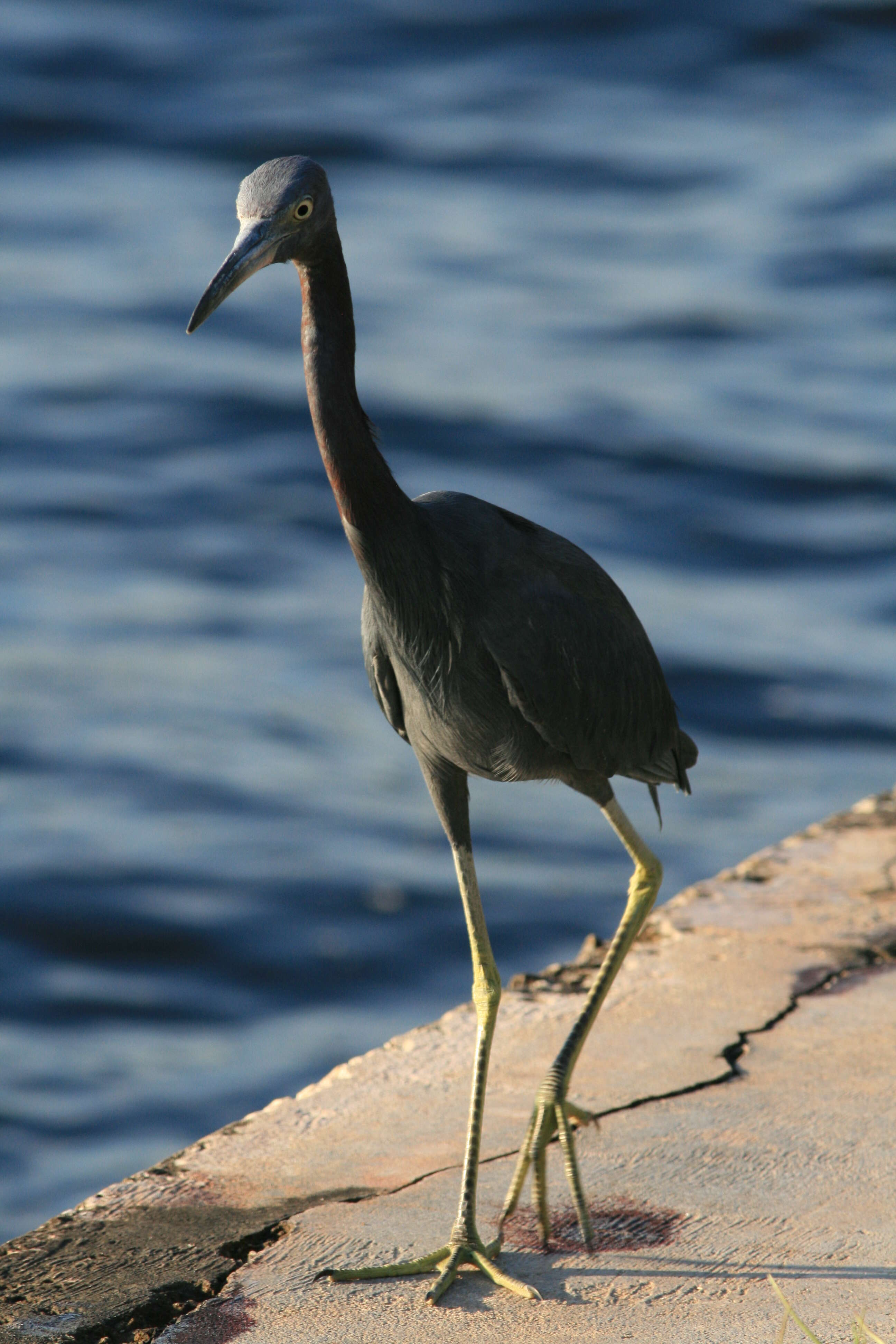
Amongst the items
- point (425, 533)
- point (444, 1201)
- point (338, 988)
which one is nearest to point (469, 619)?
point (425, 533)

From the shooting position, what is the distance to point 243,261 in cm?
299

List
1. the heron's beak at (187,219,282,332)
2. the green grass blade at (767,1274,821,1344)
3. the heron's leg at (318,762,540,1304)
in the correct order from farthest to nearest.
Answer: the heron's leg at (318,762,540,1304) < the heron's beak at (187,219,282,332) < the green grass blade at (767,1274,821,1344)

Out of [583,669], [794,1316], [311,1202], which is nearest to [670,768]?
[583,669]

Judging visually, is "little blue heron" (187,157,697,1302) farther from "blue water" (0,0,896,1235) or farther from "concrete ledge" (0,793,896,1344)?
"blue water" (0,0,896,1235)

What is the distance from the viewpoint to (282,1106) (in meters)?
4.02

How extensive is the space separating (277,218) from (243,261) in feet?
0.34

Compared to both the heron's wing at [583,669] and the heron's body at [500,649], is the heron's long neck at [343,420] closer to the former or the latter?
the heron's body at [500,649]

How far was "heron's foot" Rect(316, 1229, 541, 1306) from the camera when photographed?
3217 mm

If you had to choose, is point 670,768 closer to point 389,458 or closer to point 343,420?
point 343,420

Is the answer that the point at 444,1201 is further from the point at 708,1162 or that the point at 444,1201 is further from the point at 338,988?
the point at 338,988

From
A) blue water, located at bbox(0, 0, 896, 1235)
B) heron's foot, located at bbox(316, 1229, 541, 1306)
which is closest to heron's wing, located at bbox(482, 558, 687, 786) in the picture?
heron's foot, located at bbox(316, 1229, 541, 1306)

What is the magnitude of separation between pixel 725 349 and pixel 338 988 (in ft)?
21.9

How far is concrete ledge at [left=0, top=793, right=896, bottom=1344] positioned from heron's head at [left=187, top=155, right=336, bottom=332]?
6.02ft

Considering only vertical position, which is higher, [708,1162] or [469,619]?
[469,619]
